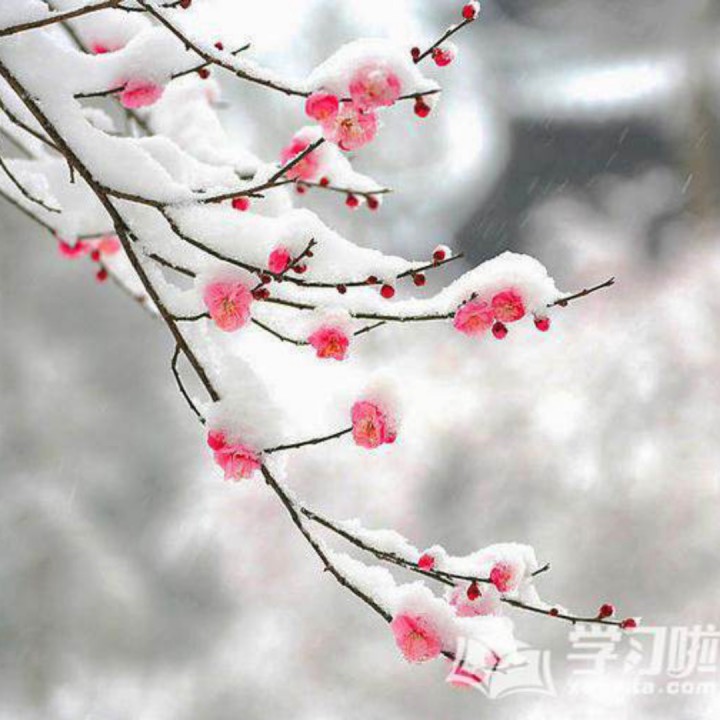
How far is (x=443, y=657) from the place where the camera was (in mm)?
1646

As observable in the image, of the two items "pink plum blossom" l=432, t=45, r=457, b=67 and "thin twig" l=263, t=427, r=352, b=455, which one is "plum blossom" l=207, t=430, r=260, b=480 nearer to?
"thin twig" l=263, t=427, r=352, b=455

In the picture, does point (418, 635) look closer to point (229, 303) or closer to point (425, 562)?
point (425, 562)

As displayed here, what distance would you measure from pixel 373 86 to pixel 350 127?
147 mm

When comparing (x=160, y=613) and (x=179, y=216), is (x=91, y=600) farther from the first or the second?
(x=179, y=216)

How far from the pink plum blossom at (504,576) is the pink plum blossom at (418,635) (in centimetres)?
14

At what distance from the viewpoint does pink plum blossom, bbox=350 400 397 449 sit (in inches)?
64.7

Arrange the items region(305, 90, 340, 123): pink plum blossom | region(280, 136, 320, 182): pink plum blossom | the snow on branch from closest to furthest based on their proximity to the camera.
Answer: region(305, 90, 340, 123): pink plum blossom, the snow on branch, region(280, 136, 320, 182): pink plum blossom

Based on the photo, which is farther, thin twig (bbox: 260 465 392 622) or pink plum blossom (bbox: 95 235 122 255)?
pink plum blossom (bbox: 95 235 122 255)

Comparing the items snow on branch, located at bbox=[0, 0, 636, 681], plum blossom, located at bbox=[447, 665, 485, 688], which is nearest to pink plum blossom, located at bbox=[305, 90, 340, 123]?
snow on branch, located at bbox=[0, 0, 636, 681]

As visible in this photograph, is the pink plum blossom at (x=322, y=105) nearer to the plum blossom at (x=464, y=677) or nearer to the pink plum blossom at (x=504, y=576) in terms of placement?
the pink plum blossom at (x=504, y=576)

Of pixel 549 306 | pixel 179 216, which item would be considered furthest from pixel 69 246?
pixel 549 306

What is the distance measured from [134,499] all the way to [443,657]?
644 centimetres

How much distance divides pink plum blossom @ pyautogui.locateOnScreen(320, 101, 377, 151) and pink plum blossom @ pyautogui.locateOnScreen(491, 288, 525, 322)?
36cm

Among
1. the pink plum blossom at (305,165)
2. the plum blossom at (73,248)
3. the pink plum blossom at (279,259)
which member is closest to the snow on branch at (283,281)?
the pink plum blossom at (279,259)
